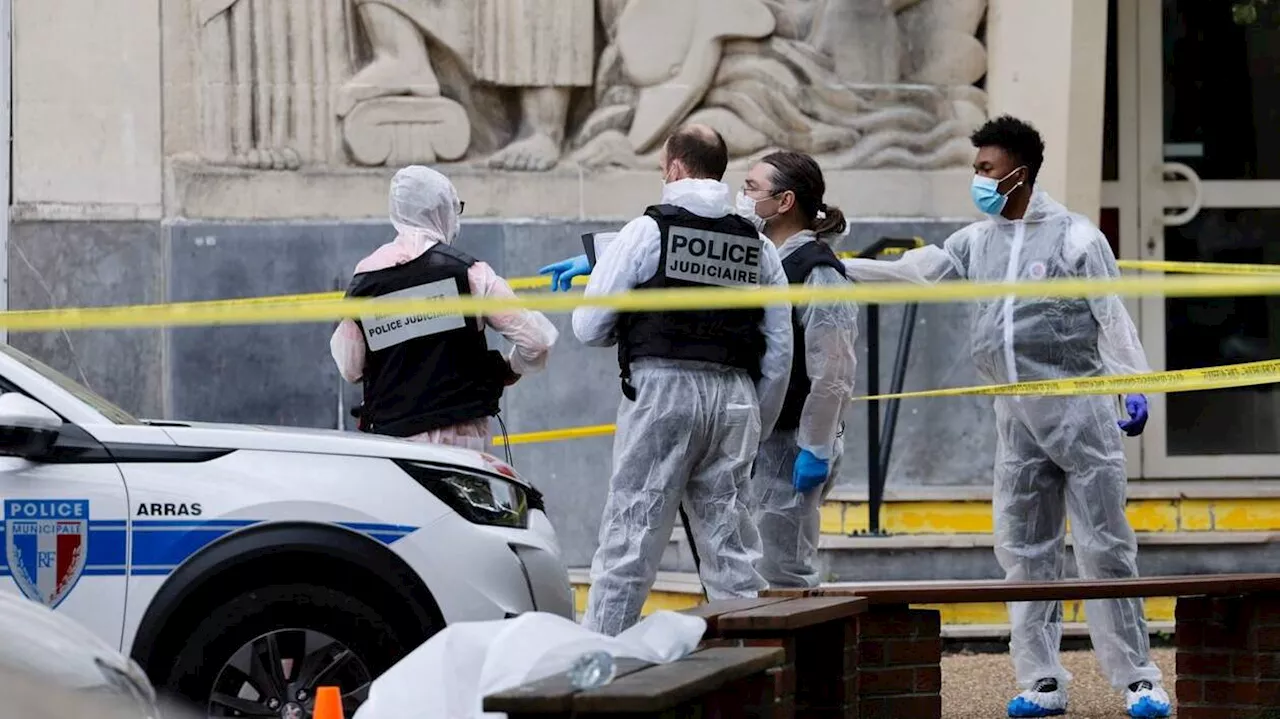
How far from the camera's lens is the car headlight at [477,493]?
19.7ft

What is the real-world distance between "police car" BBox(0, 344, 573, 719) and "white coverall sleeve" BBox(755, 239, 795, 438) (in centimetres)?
124

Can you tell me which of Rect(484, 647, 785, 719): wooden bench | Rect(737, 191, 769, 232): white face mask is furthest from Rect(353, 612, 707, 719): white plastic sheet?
Rect(737, 191, 769, 232): white face mask

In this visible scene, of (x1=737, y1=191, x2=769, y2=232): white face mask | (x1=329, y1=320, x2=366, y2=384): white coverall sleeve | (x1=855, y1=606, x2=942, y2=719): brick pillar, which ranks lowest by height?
(x1=855, y1=606, x2=942, y2=719): brick pillar

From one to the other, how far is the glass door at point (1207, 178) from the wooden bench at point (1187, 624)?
4.66 metres

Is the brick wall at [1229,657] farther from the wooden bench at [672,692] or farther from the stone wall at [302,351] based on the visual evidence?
the stone wall at [302,351]

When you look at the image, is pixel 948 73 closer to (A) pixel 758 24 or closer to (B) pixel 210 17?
(A) pixel 758 24

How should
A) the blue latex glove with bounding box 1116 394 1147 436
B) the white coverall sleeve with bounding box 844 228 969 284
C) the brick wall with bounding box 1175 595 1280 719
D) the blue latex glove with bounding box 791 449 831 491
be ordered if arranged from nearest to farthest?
the brick wall with bounding box 1175 595 1280 719 < the blue latex glove with bounding box 791 449 831 491 < the blue latex glove with bounding box 1116 394 1147 436 < the white coverall sleeve with bounding box 844 228 969 284

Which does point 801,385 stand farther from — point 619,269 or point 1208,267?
point 1208,267

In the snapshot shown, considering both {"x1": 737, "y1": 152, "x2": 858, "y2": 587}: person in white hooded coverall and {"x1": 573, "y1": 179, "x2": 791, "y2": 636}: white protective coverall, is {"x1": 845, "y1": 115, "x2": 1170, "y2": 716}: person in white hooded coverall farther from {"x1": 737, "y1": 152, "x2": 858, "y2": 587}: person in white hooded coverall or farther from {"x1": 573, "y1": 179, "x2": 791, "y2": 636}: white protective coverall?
{"x1": 573, "y1": 179, "x2": 791, "y2": 636}: white protective coverall

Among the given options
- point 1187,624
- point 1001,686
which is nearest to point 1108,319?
point 1187,624

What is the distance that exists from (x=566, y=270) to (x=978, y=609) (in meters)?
2.70

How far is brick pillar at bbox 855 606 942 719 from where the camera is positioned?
617 cm

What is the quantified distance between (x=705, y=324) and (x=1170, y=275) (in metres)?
5.01

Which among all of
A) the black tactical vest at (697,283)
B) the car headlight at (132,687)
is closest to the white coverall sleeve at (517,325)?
the black tactical vest at (697,283)
